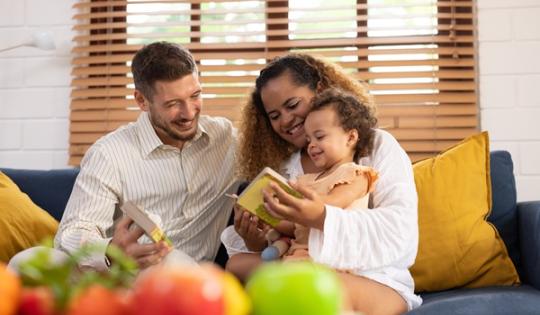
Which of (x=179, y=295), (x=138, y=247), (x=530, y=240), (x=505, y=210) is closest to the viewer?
(x=179, y=295)

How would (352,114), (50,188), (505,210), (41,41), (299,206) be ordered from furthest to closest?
(41,41) → (50,188) → (505,210) → (352,114) → (299,206)

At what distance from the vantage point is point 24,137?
10.0 ft

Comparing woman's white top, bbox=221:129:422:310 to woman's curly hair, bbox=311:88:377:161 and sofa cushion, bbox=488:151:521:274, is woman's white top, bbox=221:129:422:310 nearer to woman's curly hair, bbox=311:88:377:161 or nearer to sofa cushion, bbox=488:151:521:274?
woman's curly hair, bbox=311:88:377:161

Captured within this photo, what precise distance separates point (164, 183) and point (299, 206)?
71 cm

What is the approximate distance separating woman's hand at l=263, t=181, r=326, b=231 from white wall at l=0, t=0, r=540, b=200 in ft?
5.18

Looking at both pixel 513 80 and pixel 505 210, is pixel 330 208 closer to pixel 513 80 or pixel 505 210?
pixel 505 210

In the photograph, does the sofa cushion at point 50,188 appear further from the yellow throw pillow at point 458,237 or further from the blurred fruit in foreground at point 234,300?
the blurred fruit in foreground at point 234,300

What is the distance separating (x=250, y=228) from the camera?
6.02 ft

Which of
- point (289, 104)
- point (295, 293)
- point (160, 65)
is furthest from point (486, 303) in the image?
point (295, 293)

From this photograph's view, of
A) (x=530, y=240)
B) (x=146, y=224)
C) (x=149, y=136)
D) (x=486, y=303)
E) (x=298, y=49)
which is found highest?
(x=298, y=49)

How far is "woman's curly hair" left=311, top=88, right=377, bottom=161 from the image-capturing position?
5.75 ft

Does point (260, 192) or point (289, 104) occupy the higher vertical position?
point (289, 104)

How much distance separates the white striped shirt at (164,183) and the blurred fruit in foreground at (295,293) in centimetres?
144

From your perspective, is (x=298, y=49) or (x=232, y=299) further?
(x=298, y=49)
